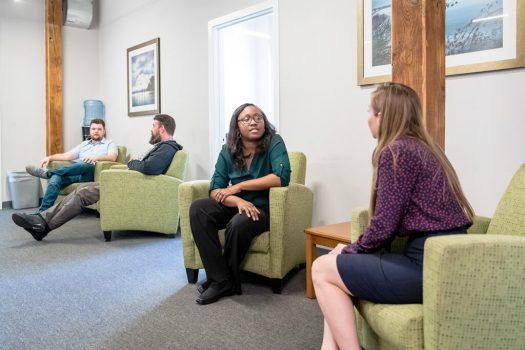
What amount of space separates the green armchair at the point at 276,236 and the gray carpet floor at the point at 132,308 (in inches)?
4.8

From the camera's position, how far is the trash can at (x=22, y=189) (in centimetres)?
576

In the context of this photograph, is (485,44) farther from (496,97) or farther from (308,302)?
(308,302)

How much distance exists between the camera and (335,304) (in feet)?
4.83

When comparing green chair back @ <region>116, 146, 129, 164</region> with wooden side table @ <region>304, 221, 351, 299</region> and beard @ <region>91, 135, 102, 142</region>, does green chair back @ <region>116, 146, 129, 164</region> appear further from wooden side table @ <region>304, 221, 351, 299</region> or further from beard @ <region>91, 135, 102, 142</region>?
wooden side table @ <region>304, 221, 351, 299</region>

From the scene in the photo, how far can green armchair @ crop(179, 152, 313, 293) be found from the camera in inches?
99.7

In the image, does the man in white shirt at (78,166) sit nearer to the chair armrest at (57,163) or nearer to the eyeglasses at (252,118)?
the chair armrest at (57,163)

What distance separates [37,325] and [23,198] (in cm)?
425

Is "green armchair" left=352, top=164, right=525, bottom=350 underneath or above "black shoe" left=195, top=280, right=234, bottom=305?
above

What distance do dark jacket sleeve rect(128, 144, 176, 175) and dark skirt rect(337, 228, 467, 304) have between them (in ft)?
8.63

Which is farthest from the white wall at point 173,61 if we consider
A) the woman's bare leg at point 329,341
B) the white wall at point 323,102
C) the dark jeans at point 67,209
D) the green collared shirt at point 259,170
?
the woman's bare leg at point 329,341

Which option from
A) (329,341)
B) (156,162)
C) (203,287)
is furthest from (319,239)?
(156,162)

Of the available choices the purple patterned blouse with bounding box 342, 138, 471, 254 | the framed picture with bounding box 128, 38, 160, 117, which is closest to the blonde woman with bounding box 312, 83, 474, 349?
the purple patterned blouse with bounding box 342, 138, 471, 254

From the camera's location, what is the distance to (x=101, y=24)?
6414 millimetres

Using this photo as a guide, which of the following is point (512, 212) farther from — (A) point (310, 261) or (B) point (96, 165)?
(B) point (96, 165)
